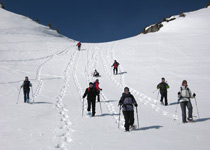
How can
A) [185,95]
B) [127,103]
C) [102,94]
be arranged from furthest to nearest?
[102,94]
[185,95]
[127,103]

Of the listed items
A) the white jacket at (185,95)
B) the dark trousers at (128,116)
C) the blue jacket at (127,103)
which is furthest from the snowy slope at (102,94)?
the white jacket at (185,95)

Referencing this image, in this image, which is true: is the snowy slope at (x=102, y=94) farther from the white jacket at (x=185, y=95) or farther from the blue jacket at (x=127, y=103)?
the white jacket at (x=185, y=95)

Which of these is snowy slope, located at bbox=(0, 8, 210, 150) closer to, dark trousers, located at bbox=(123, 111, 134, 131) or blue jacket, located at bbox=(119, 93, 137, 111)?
dark trousers, located at bbox=(123, 111, 134, 131)

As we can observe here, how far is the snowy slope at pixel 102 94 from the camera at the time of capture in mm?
6191

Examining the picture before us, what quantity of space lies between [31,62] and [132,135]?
23.3 meters

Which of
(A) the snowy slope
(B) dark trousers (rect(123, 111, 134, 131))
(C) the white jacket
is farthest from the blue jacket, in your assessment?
(C) the white jacket

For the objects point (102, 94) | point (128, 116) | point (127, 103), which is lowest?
point (128, 116)

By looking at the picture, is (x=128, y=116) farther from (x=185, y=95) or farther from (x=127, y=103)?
(x=185, y=95)

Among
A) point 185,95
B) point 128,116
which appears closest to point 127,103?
point 128,116

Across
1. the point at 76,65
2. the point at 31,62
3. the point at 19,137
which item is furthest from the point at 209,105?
the point at 31,62

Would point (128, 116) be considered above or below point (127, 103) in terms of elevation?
below

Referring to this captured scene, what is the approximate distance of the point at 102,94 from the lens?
15.1m

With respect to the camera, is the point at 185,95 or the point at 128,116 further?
the point at 185,95

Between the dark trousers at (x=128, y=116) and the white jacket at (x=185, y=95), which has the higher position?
the white jacket at (x=185, y=95)
